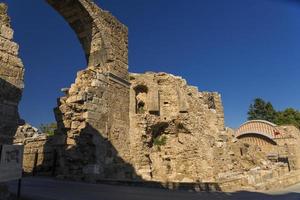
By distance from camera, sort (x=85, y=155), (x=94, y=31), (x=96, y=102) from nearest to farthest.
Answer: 1. (x=85, y=155)
2. (x=96, y=102)
3. (x=94, y=31)

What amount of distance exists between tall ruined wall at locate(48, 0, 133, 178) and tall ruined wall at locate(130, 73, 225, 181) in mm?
883

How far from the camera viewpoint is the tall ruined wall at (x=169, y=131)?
10875mm

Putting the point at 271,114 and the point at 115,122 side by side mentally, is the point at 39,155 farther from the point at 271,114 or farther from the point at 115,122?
the point at 271,114

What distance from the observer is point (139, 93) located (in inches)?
498

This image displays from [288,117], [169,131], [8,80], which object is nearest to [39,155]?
[169,131]

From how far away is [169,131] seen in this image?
1265cm

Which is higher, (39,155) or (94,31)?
(94,31)

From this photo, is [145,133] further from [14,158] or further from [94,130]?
[14,158]

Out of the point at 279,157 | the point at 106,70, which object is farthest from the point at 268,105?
the point at 106,70

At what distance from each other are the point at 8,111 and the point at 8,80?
0.63 meters

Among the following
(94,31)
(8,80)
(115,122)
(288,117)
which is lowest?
(115,122)

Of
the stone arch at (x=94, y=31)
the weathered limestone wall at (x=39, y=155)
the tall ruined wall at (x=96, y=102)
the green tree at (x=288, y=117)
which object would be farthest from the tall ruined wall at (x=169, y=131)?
the green tree at (x=288, y=117)

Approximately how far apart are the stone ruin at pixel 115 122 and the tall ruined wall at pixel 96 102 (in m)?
0.03

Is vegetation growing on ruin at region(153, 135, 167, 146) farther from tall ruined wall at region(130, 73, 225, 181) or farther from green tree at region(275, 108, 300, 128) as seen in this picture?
green tree at region(275, 108, 300, 128)
